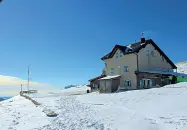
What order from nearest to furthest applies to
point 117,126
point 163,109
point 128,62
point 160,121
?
point 117,126, point 160,121, point 163,109, point 128,62

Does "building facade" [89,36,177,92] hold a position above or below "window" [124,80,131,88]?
above

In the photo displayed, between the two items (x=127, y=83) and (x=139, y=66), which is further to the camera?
(x=127, y=83)

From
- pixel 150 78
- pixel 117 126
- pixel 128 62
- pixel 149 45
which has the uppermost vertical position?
pixel 149 45

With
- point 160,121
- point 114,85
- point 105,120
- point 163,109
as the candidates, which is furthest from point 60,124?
point 114,85

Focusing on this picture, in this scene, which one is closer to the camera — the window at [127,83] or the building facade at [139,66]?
the building facade at [139,66]

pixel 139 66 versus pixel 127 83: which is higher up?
pixel 139 66

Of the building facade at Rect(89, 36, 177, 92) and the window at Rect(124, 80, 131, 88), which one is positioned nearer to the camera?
the building facade at Rect(89, 36, 177, 92)

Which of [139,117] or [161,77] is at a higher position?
[161,77]

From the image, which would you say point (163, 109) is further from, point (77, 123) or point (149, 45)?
point (149, 45)

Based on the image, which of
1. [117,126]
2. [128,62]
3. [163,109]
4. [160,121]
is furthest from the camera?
[128,62]

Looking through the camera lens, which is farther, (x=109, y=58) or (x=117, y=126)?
(x=109, y=58)

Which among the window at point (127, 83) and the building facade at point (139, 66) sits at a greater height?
the building facade at point (139, 66)

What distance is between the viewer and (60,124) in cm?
1198

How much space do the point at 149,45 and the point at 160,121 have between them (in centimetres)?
3099
